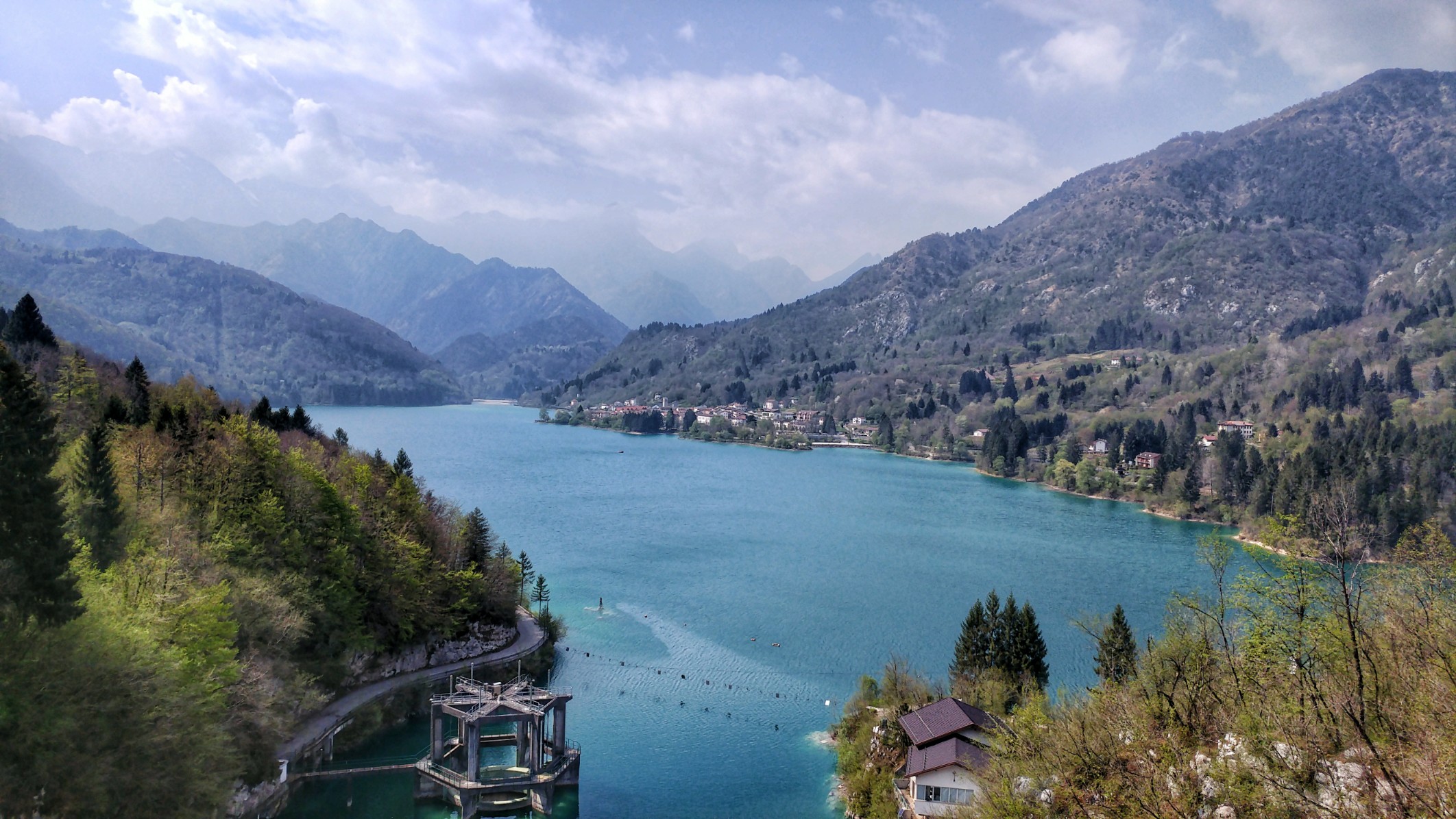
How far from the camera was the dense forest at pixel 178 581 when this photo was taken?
460 inches

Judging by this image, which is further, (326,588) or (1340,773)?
(326,588)

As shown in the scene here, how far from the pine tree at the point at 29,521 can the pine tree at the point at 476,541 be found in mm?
16381

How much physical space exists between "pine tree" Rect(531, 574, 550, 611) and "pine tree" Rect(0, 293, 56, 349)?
19366mm

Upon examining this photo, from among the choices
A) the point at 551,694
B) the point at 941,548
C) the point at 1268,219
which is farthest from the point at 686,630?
the point at 1268,219

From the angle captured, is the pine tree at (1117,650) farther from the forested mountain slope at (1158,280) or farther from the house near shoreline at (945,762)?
the forested mountain slope at (1158,280)

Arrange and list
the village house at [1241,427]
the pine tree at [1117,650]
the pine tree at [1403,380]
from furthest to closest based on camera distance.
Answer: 1. the pine tree at [1403,380]
2. the village house at [1241,427]
3. the pine tree at [1117,650]

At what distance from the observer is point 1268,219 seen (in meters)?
172

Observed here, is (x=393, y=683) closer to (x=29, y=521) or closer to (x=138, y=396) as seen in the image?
(x=29, y=521)

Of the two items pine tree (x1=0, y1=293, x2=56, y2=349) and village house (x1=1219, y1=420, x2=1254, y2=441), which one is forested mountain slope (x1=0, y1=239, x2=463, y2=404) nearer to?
pine tree (x1=0, y1=293, x2=56, y2=349)

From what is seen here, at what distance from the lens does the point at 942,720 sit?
17.6 metres

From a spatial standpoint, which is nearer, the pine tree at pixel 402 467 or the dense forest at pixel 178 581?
the dense forest at pixel 178 581

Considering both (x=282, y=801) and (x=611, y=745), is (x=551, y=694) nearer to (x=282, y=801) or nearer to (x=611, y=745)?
(x=611, y=745)

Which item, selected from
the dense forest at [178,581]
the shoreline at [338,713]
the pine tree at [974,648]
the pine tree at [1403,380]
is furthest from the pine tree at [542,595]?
the pine tree at [1403,380]

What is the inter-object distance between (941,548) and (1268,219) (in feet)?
544
